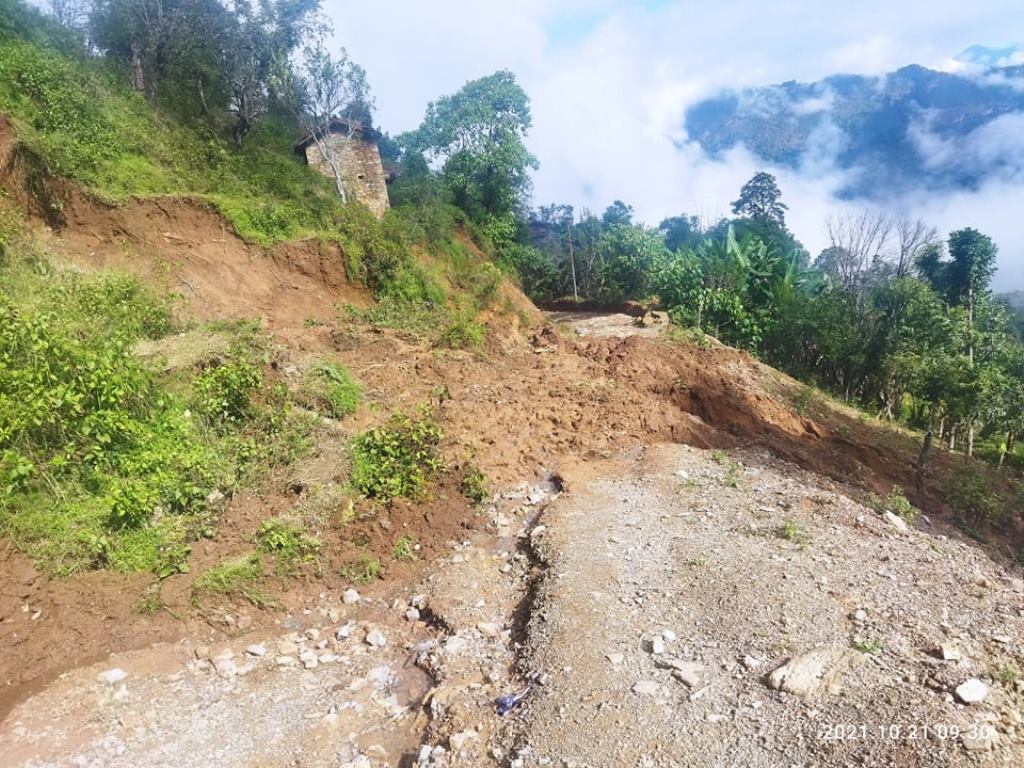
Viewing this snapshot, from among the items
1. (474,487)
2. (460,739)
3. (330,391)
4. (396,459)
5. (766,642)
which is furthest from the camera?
(330,391)

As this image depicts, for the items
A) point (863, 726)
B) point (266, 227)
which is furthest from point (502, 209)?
point (863, 726)

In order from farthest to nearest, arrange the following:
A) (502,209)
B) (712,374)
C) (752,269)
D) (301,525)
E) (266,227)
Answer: (502,209) → (752,269) → (266,227) → (712,374) → (301,525)

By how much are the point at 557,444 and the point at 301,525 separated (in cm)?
377

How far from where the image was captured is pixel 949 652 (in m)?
3.89

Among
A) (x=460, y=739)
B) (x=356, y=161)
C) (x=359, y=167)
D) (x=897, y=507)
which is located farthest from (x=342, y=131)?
(x=460, y=739)

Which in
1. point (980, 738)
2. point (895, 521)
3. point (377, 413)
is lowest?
point (895, 521)

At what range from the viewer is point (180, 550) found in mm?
5426

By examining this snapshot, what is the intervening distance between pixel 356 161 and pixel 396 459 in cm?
1683

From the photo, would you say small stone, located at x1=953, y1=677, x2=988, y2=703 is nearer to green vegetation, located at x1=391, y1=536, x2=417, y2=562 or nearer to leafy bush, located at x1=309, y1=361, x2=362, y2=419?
green vegetation, located at x1=391, y1=536, x2=417, y2=562

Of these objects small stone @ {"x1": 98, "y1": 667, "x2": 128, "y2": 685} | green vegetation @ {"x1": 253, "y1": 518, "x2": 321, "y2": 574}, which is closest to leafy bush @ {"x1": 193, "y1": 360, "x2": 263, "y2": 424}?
green vegetation @ {"x1": 253, "y1": 518, "x2": 321, "y2": 574}

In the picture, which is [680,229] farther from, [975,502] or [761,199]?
[975,502]

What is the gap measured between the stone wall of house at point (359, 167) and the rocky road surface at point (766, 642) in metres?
16.8

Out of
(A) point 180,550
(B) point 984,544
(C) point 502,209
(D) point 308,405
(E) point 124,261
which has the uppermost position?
(C) point 502,209

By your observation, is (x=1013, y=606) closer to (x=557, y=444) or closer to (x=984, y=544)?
(x=984, y=544)
